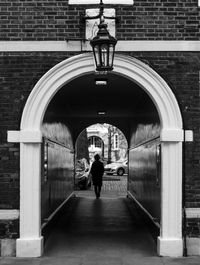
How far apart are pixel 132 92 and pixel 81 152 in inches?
942

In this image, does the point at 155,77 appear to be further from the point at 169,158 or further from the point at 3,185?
the point at 3,185

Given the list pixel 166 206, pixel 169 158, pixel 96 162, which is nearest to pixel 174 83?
pixel 169 158

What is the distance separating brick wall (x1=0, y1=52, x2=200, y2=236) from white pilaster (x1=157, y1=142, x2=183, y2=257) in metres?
0.16

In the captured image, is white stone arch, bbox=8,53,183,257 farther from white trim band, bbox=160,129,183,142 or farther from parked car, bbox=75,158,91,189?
parked car, bbox=75,158,91,189

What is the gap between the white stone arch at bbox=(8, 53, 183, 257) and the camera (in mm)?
8273

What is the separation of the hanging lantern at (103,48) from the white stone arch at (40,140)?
739 mm

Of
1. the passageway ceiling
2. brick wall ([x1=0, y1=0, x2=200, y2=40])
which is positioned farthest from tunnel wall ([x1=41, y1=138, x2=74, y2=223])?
brick wall ([x1=0, y1=0, x2=200, y2=40])

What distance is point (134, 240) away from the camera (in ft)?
32.1

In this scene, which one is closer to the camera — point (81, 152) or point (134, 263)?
point (134, 263)

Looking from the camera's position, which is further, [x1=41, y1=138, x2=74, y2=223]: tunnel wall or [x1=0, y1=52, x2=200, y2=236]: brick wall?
[x1=41, y1=138, x2=74, y2=223]: tunnel wall

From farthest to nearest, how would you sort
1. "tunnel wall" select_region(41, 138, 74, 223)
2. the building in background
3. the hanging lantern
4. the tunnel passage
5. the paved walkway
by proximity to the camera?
the tunnel passage → "tunnel wall" select_region(41, 138, 74, 223) → the building in background → the paved walkway → the hanging lantern

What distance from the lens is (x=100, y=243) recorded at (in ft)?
31.0

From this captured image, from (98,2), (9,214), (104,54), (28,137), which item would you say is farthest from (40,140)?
(98,2)

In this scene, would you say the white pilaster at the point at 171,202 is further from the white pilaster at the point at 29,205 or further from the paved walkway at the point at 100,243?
the white pilaster at the point at 29,205
